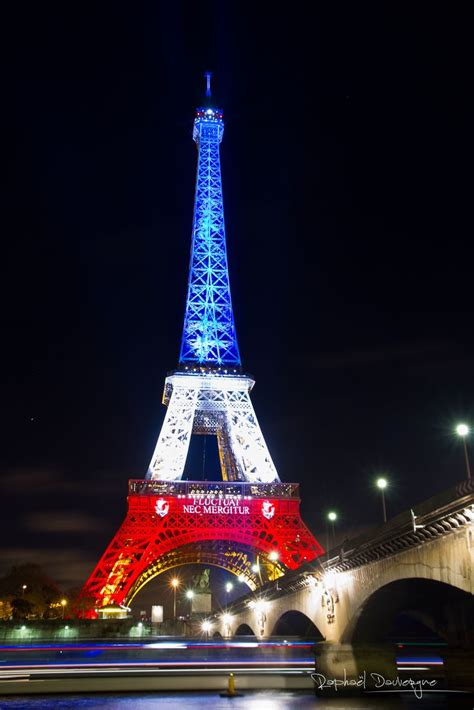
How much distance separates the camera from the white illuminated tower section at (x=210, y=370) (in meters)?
84.5

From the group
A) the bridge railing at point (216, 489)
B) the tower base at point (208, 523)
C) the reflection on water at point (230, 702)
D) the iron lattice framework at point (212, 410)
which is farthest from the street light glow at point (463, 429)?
the iron lattice framework at point (212, 410)

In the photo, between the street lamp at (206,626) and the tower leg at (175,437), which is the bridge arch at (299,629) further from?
the tower leg at (175,437)

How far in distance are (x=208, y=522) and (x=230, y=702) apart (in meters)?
50.8

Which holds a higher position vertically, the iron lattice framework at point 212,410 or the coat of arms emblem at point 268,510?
the iron lattice framework at point 212,410

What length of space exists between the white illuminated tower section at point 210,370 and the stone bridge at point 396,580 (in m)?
29.3

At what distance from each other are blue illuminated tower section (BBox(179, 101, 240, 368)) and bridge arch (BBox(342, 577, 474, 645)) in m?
52.4

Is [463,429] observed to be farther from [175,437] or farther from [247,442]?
[175,437]

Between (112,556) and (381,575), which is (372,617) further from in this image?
(112,556)

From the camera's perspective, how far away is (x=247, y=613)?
3118 inches

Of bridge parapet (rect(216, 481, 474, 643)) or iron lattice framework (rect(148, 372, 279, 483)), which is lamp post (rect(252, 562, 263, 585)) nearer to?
iron lattice framework (rect(148, 372, 279, 483))

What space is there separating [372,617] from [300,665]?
1305cm

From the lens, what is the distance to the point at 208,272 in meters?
100

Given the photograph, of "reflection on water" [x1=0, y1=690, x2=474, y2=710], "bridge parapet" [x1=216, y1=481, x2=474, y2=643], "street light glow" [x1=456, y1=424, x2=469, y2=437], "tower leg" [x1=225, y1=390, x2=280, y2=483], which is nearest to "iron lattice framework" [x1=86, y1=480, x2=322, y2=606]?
"tower leg" [x1=225, y1=390, x2=280, y2=483]

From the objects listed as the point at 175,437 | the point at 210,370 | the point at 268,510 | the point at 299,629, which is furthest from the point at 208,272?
the point at 299,629
